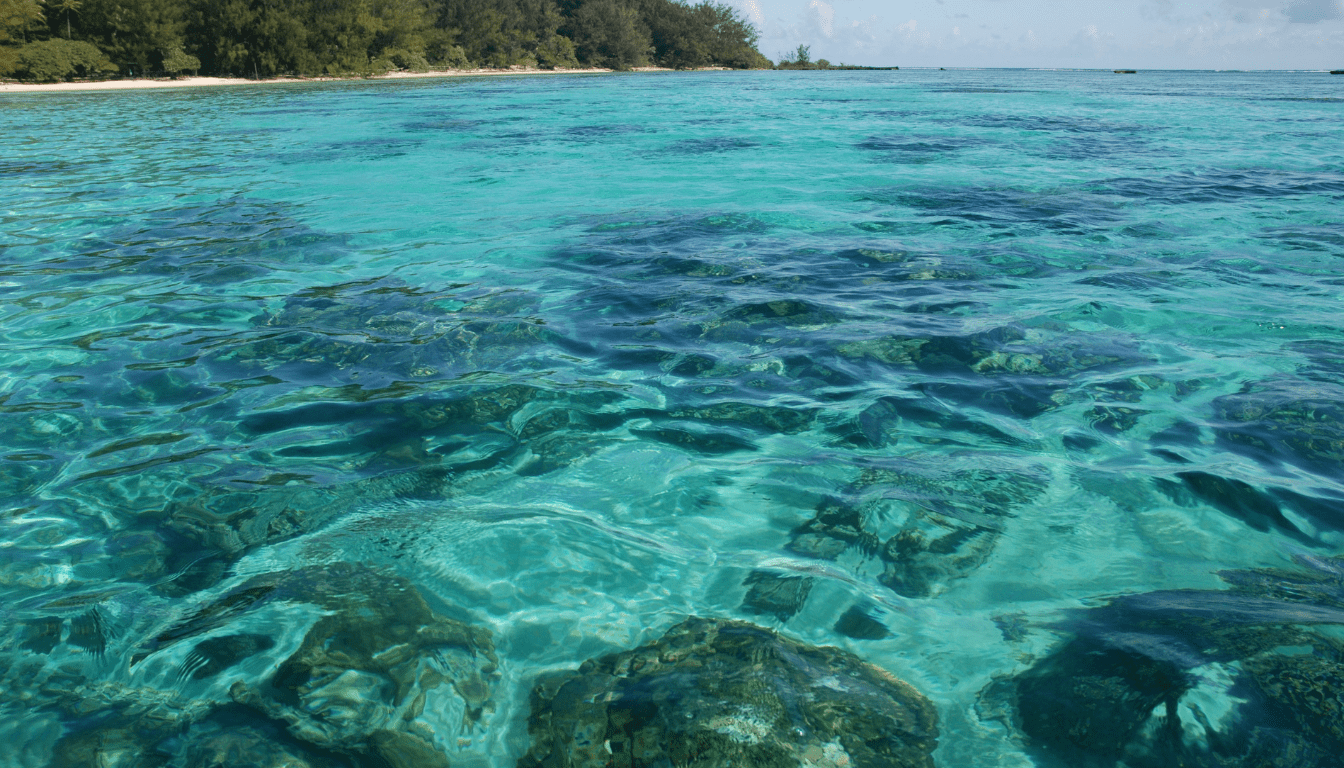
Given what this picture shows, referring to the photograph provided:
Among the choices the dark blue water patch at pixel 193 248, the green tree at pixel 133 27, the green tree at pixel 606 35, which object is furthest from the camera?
the green tree at pixel 606 35

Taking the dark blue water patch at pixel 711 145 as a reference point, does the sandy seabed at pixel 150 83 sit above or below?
above

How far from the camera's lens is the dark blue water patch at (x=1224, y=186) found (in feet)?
28.1

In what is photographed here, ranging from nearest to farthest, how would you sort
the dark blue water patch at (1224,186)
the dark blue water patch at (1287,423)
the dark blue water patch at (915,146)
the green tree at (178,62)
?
the dark blue water patch at (1287,423)
the dark blue water patch at (1224,186)
the dark blue water patch at (915,146)
the green tree at (178,62)

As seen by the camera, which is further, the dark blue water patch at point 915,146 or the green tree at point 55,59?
the green tree at point 55,59

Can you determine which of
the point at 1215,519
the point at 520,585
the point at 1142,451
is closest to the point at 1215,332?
the point at 1142,451

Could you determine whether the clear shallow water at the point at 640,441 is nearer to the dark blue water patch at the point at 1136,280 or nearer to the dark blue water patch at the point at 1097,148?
the dark blue water patch at the point at 1136,280

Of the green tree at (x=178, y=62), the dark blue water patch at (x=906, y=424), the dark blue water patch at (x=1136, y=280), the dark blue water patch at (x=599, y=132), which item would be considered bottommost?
the dark blue water patch at (x=906, y=424)

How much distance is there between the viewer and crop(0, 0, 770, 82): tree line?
3231 centimetres

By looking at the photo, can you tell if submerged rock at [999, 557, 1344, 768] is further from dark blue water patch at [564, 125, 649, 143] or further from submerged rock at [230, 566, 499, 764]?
dark blue water patch at [564, 125, 649, 143]

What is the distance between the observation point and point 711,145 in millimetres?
13953

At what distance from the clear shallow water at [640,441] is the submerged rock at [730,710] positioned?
3.3 inches

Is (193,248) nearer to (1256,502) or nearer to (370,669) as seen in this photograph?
(370,669)

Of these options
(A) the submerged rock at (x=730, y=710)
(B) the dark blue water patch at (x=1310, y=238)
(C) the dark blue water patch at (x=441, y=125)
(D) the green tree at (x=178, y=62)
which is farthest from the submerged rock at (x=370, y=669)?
(D) the green tree at (x=178, y=62)

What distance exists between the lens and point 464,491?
277cm
